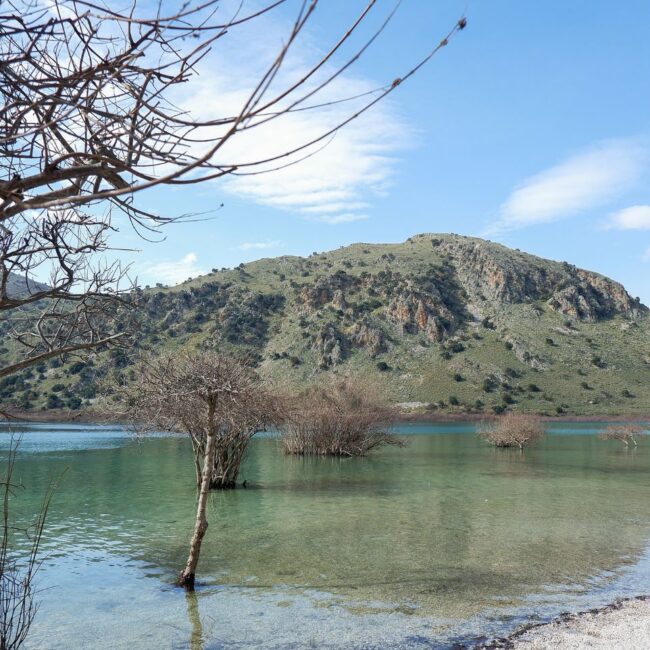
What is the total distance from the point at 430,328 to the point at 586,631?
101 m

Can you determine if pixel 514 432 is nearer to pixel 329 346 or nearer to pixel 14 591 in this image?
pixel 14 591

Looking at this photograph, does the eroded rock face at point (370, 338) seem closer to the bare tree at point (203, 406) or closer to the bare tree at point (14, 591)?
→ the bare tree at point (203, 406)

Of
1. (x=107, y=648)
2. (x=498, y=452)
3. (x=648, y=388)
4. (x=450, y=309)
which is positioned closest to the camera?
(x=107, y=648)

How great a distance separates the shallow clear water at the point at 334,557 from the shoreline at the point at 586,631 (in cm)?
43

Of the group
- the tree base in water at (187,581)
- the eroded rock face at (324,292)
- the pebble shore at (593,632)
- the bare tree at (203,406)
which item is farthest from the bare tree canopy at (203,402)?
the eroded rock face at (324,292)

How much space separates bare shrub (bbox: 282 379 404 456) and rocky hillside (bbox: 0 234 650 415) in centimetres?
3785

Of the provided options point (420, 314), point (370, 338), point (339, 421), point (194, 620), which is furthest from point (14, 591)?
point (420, 314)

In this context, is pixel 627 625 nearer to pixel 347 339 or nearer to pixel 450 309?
pixel 347 339

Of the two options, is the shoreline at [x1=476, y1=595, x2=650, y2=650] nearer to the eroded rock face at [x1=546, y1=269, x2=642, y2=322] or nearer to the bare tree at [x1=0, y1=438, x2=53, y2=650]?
the bare tree at [x1=0, y1=438, x2=53, y2=650]

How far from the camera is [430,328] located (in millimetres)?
109188

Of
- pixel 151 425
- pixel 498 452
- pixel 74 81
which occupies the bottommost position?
pixel 498 452

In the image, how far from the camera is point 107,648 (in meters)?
8.48

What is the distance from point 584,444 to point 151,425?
4120 centimetres

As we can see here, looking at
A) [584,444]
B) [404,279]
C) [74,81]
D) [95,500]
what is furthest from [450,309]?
[74,81]
